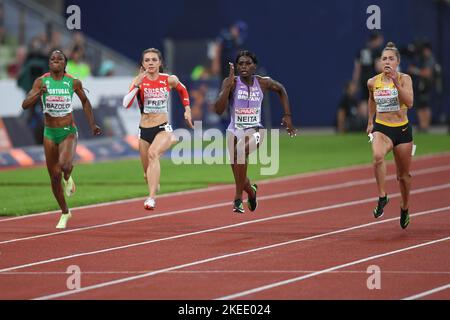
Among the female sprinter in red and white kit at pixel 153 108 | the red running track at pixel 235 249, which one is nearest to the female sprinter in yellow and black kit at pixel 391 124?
the red running track at pixel 235 249

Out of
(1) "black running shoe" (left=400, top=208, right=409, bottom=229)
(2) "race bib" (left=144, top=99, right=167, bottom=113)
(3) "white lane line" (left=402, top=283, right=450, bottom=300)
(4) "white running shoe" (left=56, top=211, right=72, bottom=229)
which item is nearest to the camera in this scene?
(3) "white lane line" (left=402, top=283, right=450, bottom=300)

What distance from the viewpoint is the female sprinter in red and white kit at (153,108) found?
1427 centimetres

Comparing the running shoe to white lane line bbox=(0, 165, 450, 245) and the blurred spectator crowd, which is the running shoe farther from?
the blurred spectator crowd

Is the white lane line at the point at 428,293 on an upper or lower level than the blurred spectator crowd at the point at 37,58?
lower

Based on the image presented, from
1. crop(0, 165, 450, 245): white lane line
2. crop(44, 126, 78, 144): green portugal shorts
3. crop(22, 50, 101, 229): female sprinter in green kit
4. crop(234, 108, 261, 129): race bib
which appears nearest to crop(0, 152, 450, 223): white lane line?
crop(0, 165, 450, 245): white lane line

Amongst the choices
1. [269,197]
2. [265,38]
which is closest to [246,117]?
[269,197]

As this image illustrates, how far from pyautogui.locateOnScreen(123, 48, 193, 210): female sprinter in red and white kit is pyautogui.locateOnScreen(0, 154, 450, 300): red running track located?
2.84ft

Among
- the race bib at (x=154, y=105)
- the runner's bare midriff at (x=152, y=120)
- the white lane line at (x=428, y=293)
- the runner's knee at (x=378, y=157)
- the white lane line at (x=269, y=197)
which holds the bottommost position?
the white lane line at (x=428, y=293)

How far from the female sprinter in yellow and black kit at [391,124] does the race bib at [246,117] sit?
64.5 inches

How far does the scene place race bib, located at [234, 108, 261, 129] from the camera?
1430cm

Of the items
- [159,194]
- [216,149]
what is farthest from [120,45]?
[159,194]

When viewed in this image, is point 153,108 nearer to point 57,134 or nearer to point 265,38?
point 57,134

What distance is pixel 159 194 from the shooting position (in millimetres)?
18062

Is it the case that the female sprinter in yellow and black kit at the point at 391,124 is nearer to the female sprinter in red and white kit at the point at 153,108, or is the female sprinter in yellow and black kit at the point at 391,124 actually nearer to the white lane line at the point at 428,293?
the female sprinter in red and white kit at the point at 153,108
